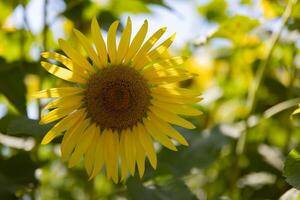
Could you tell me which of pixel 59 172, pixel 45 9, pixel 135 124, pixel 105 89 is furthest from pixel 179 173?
pixel 59 172

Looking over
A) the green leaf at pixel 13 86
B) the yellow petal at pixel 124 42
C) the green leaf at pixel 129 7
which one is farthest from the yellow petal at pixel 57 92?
the green leaf at pixel 129 7

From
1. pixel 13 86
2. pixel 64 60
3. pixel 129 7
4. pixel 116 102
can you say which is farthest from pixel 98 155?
pixel 129 7

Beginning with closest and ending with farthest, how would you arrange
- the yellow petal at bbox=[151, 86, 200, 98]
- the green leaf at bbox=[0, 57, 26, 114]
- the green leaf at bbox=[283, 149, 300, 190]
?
1. the green leaf at bbox=[283, 149, 300, 190]
2. the yellow petal at bbox=[151, 86, 200, 98]
3. the green leaf at bbox=[0, 57, 26, 114]

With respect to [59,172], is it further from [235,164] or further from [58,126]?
[58,126]

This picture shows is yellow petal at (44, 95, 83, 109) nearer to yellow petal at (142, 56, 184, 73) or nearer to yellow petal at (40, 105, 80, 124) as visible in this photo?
yellow petal at (40, 105, 80, 124)

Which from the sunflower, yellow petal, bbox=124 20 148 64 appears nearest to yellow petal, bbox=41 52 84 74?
the sunflower

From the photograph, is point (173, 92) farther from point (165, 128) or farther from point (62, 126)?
point (62, 126)

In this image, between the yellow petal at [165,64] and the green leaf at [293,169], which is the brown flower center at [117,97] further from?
the green leaf at [293,169]
